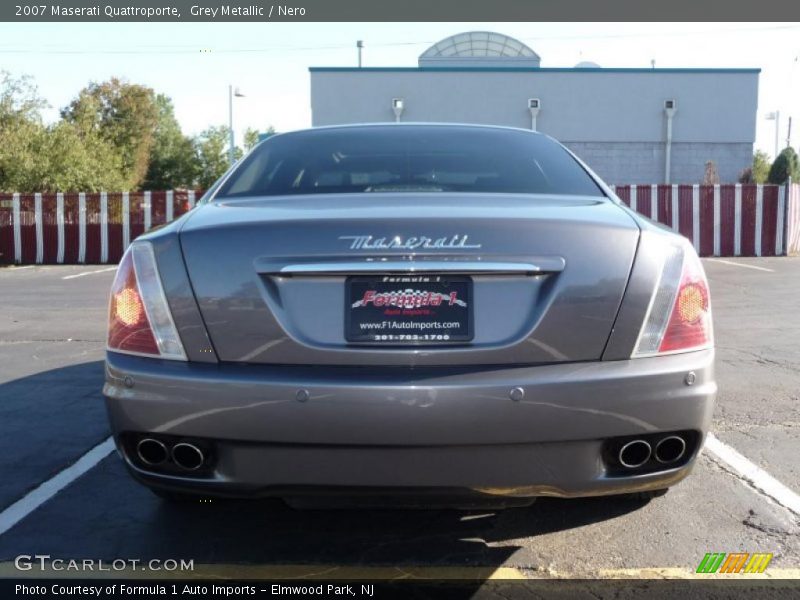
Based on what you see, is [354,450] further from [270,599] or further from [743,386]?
[743,386]

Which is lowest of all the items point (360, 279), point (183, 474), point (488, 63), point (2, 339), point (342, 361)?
point (2, 339)

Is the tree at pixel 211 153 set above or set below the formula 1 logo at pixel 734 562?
above

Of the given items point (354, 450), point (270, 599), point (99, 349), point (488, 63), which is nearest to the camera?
point (354, 450)

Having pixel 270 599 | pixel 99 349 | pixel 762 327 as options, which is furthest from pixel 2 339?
pixel 762 327

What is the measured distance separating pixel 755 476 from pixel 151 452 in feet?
8.83

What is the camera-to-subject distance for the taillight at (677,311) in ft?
7.83

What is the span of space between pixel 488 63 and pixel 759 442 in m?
33.9

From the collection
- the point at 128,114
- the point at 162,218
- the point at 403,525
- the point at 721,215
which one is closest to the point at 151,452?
the point at 403,525

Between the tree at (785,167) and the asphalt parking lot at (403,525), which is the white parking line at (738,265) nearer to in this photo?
the asphalt parking lot at (403,525)

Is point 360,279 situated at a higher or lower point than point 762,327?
higher

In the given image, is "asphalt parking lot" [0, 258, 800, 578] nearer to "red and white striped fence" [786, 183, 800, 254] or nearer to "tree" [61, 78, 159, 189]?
"red and white striped fence" [786, 183, 800, 254]

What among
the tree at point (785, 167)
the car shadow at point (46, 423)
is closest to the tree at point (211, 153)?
the tree at point (785, 167)

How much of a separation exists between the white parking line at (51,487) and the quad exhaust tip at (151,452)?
107 centimetres

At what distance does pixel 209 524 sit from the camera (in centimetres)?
316
